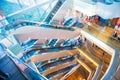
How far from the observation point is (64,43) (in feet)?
38.8

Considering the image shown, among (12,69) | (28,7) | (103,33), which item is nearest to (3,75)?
(12,69)

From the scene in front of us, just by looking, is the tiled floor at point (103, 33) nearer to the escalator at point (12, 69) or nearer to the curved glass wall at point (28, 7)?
the curved glass wall at point (28, 7)

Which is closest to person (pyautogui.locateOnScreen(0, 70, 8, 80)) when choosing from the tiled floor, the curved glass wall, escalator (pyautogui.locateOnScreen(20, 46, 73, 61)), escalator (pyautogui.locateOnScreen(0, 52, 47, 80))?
escalator (pyautogui.locateOnScreen(0, 52, 47, 80))

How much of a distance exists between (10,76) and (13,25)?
168 inches

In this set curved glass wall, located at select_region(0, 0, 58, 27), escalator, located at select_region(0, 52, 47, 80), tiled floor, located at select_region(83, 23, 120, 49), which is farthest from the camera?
tiled floor, located at select_region(83, 23, 120, 49)

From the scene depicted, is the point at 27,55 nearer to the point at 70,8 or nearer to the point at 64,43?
the point at 64,43

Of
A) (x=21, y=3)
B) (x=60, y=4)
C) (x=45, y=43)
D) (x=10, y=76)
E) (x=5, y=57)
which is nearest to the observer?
(x=10, y=76)

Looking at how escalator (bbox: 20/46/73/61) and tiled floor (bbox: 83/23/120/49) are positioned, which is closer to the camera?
escalator (bbox: 20/46/73/61)

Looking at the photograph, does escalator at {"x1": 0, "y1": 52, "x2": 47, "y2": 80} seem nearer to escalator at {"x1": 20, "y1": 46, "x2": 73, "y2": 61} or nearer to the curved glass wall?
escalator at {"x1": 20, "y1": 46, "x2": 73, "y2": 61}

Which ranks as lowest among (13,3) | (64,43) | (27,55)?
(64,43)

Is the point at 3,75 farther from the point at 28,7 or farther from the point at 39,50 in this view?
the point at 28,7

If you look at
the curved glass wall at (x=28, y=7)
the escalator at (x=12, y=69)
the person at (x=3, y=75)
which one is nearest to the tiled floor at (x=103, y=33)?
the curved glass wall at (x=28, y=7)

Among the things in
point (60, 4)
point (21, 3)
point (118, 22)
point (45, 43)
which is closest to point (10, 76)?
point (45, 43)

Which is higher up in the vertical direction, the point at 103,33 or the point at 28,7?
the point at 28,7
